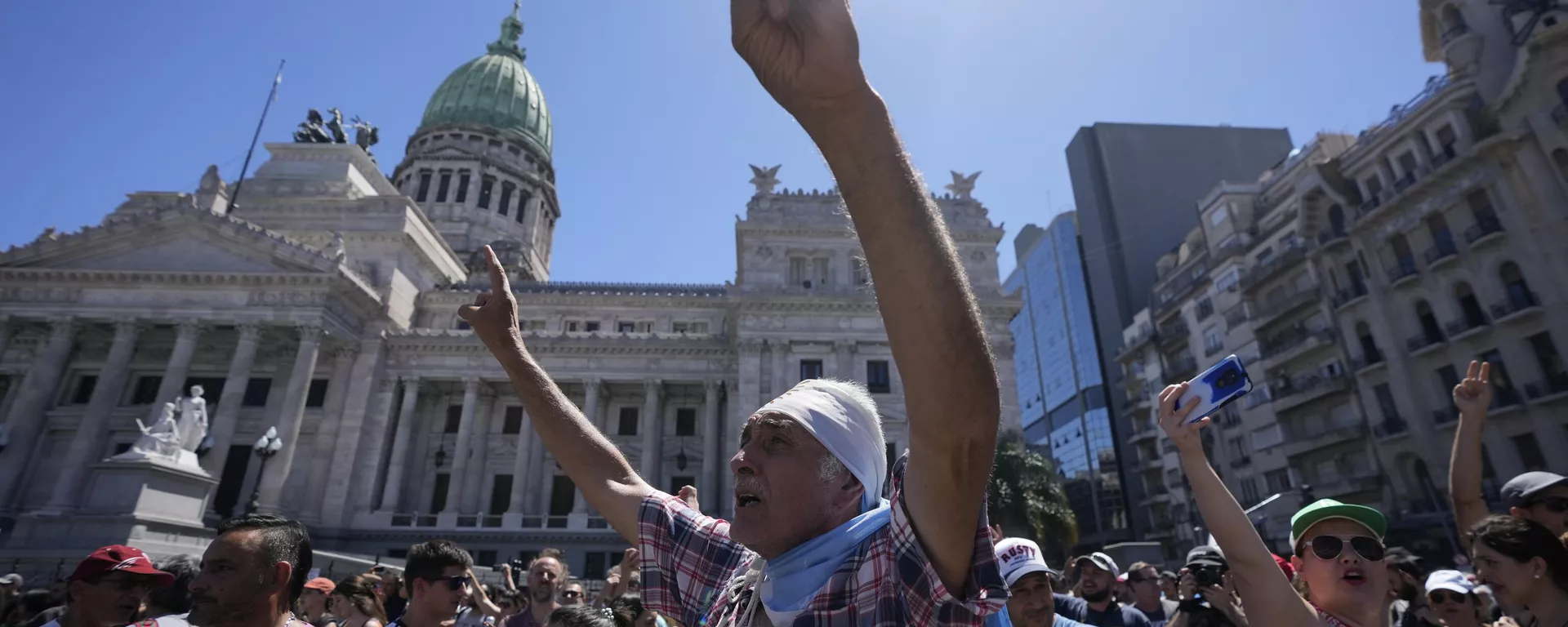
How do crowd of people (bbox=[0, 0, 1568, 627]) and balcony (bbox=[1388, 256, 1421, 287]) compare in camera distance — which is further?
balcony (bbox=[1388, 256, 1421, 287])

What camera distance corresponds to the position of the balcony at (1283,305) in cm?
3384

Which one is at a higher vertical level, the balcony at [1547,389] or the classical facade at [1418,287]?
the classical facade at [1418,287]

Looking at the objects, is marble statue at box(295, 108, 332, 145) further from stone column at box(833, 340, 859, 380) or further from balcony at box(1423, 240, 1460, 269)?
balcony at box(1423, 240, 1460, 269)

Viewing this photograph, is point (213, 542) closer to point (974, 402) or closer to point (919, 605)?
point (919, 605)

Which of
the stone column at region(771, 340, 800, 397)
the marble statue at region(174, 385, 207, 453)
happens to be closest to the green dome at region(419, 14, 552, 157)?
the stone column at region(771, 340, 800, 397)

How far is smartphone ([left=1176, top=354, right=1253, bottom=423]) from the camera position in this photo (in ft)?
7.68

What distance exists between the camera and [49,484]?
1113 inches

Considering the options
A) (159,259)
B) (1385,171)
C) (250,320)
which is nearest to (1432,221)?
(1385,171)

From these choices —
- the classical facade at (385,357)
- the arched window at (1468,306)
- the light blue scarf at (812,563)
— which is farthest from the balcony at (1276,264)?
the light blue scarf at (812,563)

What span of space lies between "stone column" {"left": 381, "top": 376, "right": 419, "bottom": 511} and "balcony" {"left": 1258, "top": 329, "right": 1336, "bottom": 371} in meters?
40.2

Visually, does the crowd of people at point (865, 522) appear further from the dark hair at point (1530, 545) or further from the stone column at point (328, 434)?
the stone column at point (328, 434)

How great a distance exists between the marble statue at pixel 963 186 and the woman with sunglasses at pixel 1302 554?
34180 millimetres

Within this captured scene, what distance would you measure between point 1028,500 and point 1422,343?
17.4 metres

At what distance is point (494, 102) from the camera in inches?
2363
